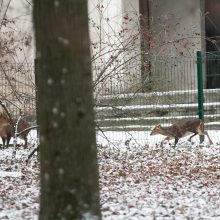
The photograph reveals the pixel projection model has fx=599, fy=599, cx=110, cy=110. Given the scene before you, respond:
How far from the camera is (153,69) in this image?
53.9ft

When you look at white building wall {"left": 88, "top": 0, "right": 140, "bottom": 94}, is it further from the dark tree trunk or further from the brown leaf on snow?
the dark tree trunk

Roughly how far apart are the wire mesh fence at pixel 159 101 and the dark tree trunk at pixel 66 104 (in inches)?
362

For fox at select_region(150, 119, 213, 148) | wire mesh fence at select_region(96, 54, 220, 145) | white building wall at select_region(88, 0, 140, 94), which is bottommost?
fox at select_region(150, 119, 213, 148)

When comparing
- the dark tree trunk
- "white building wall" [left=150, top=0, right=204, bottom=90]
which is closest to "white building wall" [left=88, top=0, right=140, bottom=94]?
"white building wall" [left=150, top=0, right=204, bottom=90]

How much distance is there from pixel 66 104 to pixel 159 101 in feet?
39.7

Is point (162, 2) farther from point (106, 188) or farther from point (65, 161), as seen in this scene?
point (65, 161)

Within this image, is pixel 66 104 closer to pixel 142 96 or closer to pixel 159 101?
pixel 142 96

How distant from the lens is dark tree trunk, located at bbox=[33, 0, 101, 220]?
16.0 feet

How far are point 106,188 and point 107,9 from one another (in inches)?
455

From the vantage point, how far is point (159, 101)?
16.9m

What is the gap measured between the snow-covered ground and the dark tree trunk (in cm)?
208

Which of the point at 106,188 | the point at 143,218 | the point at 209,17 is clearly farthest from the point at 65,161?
the point at 209,17

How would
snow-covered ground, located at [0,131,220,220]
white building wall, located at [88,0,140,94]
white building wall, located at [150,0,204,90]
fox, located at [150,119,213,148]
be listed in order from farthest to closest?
white building wall, located at [150,0,204,90] < fox, located at [150,119,213,148] < white building wall, located at [88,0,140,94] < snow-covered ground, located at [0,131,220,220]

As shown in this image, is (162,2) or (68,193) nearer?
(68,193)
